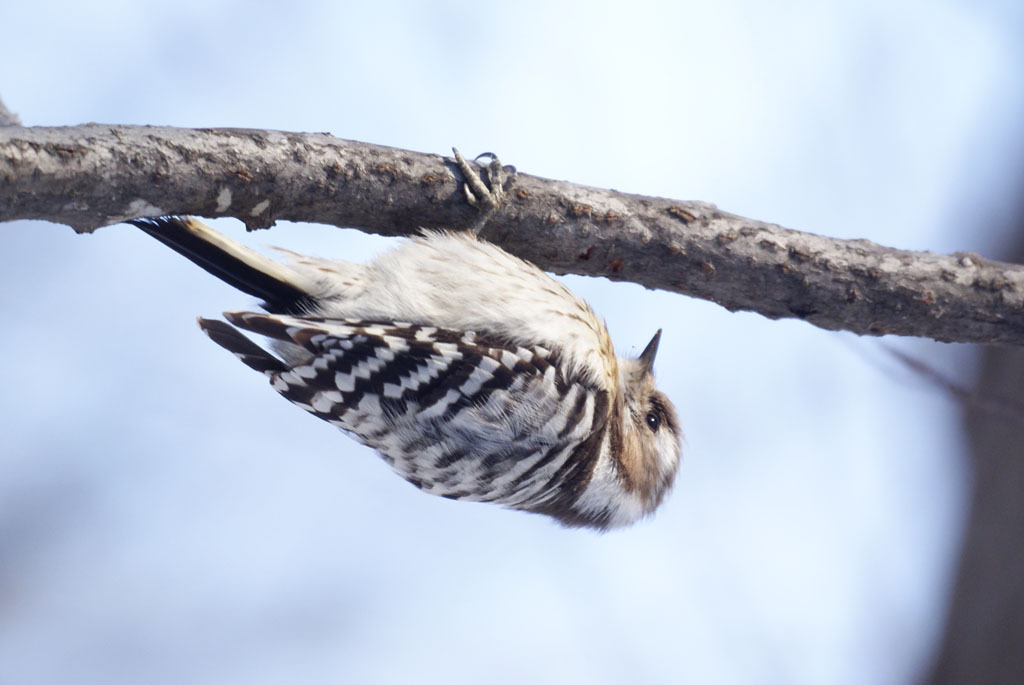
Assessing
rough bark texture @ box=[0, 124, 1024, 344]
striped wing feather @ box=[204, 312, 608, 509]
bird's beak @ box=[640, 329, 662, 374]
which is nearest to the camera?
rough bark texture @ box=[0, 124, 1024, 344]

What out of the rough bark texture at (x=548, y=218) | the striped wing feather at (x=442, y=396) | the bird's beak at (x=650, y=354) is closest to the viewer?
the rough bark texture at (x=548, y=218)

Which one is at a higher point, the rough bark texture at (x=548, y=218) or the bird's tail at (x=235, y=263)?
the rough bark texture at (x=548, y=218)

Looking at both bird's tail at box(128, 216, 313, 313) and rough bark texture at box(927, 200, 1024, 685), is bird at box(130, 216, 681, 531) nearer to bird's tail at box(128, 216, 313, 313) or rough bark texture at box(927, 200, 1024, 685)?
bird's tail at box(128, 216, 313, 313)

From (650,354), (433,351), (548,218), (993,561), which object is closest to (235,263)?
(433,351)

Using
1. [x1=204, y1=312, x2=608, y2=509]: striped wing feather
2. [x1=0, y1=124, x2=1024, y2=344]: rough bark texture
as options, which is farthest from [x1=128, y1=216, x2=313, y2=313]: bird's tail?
[x1=0, y1=124, x2=1024, y2=344]: rough bark texture

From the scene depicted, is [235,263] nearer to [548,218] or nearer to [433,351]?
[433,351]

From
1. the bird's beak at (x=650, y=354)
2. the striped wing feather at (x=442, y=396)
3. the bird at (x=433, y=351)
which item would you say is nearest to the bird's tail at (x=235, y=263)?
the bird at (x=433, y=351)

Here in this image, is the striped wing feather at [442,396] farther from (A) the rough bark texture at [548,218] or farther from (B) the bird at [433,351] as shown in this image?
(A) the rough bark texture at [548,218]

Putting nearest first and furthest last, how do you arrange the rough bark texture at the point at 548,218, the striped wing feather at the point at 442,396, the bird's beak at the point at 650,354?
the rough bark texture at the point at 548,218 → the striped wing feather at the point at 442,396 → the bird's beak at the point at 650,354

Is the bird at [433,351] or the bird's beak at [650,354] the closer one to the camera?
the bird at [433,351]
